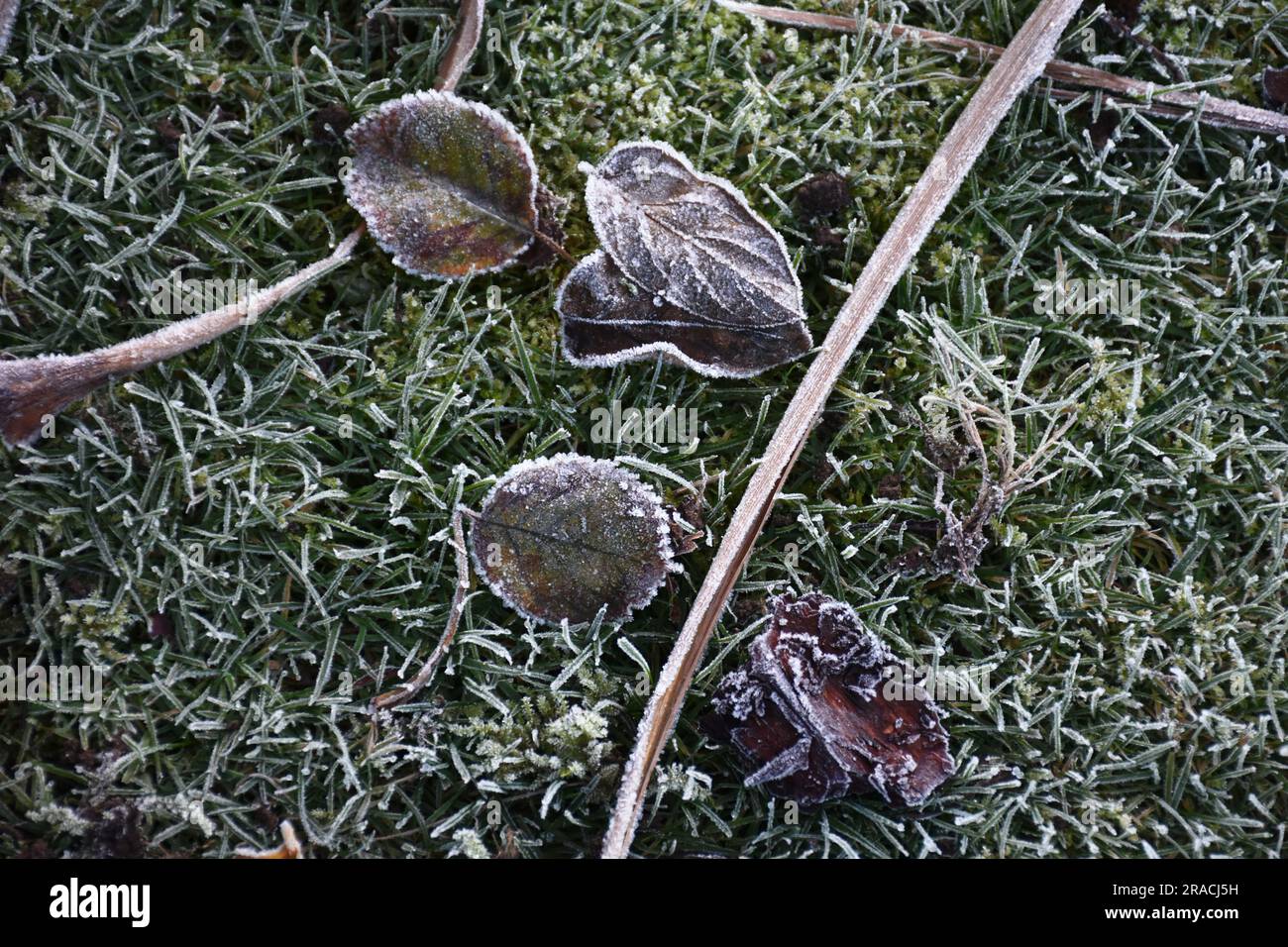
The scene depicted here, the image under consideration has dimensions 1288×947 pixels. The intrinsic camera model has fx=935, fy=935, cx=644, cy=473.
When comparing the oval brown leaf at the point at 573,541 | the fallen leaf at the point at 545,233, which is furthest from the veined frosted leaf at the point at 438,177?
the oval brown leaf at the point at 573,541

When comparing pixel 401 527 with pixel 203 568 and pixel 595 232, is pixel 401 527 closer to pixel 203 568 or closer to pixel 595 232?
pixel 203 568

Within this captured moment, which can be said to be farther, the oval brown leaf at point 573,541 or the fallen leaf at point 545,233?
the fallen leaf at point 545,233

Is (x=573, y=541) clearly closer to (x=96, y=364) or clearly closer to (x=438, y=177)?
(x=438, y=177)

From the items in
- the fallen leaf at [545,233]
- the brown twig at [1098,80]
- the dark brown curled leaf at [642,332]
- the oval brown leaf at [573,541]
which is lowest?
the oval brown leaf at [573,541]

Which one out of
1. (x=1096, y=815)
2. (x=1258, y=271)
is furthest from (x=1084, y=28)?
(x=1096, y=815)

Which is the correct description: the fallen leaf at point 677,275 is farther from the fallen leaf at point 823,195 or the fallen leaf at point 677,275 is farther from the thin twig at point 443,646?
the thin twig at point 443,646

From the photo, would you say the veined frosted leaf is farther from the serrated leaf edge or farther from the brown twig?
the brown twig
